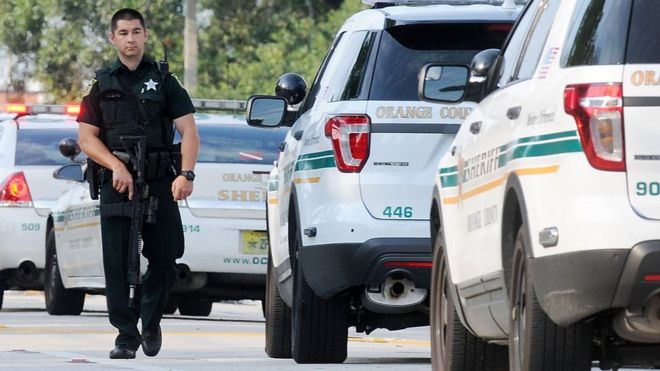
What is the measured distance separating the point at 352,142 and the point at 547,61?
2.80 meters

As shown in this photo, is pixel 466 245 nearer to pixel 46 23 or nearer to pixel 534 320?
pixel 534 320

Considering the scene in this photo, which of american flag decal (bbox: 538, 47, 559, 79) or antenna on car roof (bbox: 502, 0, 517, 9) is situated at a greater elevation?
Result: american flag decal (bbox: 538, 47, 559, 79)

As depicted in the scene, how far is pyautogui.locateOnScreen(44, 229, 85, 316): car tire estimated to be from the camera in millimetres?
16297

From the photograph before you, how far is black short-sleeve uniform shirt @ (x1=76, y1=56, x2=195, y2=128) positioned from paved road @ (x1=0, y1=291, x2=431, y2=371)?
1.19 meters

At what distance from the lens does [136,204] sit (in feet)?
35.2

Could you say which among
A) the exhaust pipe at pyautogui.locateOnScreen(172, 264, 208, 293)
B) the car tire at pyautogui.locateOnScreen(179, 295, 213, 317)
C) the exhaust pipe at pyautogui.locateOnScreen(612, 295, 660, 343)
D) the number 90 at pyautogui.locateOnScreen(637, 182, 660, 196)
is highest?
the number 90 at pyautogui.locateOnScreen(637, 182, 660, 196)

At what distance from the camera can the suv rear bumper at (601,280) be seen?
6301 mm

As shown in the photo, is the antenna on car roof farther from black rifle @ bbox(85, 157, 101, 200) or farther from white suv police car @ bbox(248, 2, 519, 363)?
black rifle @ bbox(85, 157, 101, 200)

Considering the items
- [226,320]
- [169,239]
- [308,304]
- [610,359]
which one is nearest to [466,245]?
[610,359]

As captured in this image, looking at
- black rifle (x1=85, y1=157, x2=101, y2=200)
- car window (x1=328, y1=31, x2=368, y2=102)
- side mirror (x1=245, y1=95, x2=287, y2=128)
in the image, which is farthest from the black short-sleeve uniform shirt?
car window (x1=328, y1=31, x2=368, y2=102)

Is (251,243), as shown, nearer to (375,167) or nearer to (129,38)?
(129,38)

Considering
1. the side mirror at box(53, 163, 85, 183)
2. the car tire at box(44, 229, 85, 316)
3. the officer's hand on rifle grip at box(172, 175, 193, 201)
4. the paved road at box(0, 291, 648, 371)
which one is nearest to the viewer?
the paved road at box(0, 291, 648, 371)

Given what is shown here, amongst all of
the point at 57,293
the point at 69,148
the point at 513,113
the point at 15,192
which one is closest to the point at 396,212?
the point at 513,113

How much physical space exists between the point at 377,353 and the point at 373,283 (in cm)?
218
